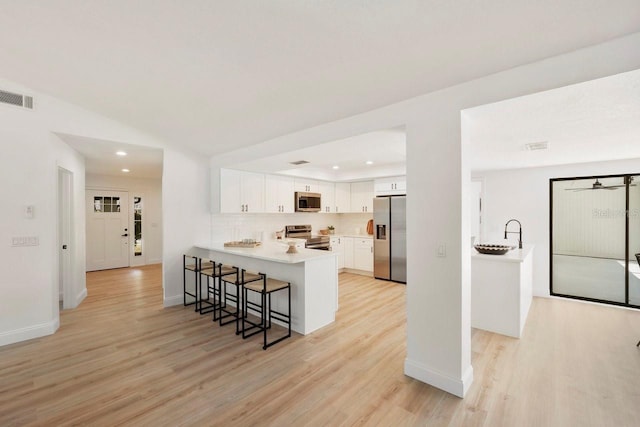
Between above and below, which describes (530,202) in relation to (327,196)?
below

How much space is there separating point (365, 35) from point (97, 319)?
15.8 ft

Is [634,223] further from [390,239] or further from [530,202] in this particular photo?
[390,239]

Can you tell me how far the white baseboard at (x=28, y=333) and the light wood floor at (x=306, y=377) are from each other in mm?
134

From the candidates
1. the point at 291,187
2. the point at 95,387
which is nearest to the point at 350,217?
the point at 291,187

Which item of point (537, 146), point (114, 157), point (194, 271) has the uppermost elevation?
point (114, 157)

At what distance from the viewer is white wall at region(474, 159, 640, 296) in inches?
193

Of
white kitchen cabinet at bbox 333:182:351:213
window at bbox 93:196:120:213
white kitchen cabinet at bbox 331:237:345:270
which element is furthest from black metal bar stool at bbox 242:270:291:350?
window at bbox 93:196:120:213

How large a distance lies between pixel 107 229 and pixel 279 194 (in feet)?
16.8

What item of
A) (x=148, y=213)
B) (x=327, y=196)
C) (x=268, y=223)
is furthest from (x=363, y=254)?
(x=148, y=213)

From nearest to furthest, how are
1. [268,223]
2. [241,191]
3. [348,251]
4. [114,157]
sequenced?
[114,157] → [241,191] → [268,223] → [348,251]

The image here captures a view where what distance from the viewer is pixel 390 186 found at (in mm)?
6043

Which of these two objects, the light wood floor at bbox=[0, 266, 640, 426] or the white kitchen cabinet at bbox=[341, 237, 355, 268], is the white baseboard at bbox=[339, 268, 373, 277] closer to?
the white kitchen cabinet at bbox=[341, 237, 355, 268]

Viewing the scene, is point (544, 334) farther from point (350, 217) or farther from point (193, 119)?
point (193, 119)

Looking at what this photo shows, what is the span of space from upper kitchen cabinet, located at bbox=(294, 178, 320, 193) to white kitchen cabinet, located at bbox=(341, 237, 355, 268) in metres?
1.40
